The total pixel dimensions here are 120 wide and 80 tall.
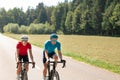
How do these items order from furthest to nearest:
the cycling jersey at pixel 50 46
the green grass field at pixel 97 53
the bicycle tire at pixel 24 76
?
the green grass field at pixel 97 53
the bicycle tire at pixel 24 76
the cycling jersey at pixel 50 46

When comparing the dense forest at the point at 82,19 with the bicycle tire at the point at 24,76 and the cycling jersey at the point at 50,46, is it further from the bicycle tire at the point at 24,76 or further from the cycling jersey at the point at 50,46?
the cycling jersey at the point at 50,46

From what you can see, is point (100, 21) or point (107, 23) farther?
point (100, 21)

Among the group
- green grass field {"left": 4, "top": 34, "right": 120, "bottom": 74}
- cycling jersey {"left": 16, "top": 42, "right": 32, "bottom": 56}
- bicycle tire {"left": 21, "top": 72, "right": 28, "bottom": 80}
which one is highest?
cycling jersey {"left": 16, "top": 42, "right": 32, "bottom": 56}

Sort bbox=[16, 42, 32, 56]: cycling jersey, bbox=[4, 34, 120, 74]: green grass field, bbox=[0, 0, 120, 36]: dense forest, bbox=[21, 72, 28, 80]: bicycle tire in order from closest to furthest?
bbox=[16, 42, 32, 56]: cycling jersey → bbox=[21, 72, 28, 80]: bicycle tire → bbox=[4, 34, 120, 74]: green grass field → bbox=[0, 0, 120, 36]: dense forest

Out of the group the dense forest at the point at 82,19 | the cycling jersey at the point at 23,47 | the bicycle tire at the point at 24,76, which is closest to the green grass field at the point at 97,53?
the bicycle tire at the point at 24,76

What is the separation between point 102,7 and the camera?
119 metres

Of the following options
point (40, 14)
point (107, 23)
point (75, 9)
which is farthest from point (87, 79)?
point (40, 14)

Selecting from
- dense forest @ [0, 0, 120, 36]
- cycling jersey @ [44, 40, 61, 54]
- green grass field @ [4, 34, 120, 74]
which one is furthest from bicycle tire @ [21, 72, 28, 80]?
dense forest @ [0, 0, 120, 36]

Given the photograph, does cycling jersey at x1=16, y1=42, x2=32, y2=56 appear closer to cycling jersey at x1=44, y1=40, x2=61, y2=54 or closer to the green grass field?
cycling jersey at x1=44, y1=40, x2=61, y2=54

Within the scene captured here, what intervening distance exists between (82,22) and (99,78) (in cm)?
11198

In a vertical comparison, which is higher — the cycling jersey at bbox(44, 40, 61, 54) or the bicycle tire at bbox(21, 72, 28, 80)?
the cycling jersey at bbox(44, 40, 61, 54)

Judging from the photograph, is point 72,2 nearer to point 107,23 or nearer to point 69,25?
point 69,25

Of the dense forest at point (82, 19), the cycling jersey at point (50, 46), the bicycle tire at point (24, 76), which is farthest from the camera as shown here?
the dense forest at point (82, 19)

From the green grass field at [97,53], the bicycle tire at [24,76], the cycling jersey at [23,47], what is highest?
the cycling jersey at [23,47]
